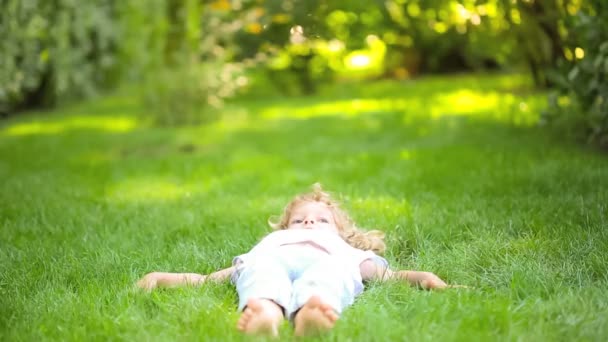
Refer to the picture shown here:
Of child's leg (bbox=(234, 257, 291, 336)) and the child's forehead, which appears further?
the child's forehead

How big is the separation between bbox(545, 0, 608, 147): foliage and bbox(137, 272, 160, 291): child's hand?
2769 millimetres

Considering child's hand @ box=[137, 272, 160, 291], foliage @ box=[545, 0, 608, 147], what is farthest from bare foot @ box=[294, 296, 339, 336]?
foliage @ box=[545, 0, 608, 147]

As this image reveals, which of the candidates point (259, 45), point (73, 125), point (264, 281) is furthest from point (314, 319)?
point (259, 45)

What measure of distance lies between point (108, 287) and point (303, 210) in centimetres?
A: 83

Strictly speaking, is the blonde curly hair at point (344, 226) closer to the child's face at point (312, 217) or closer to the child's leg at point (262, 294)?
the child's face at point (312, 217)

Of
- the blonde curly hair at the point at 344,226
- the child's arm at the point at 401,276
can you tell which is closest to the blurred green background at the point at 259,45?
the blonde curly hair at the point at 344,226

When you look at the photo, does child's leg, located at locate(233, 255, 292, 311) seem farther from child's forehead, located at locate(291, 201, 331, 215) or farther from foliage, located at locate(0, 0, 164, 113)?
foliage, located at locate(0, 0, 164, 113)

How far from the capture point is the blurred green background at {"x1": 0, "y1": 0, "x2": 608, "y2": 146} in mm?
4531

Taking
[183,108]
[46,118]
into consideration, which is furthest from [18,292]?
[46,118]

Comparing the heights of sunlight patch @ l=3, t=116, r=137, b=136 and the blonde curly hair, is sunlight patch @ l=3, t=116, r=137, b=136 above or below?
below

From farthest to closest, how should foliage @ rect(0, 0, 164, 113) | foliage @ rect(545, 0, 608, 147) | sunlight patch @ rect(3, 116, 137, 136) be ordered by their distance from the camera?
sunlight patch @ rect(3, 116, 137, 136) < foliage @ rect(0, 0, 164, 113) < foliage @ rect(545, 0, 608, 147)

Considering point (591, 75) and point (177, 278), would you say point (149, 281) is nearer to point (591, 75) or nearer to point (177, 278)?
point (177, 278)

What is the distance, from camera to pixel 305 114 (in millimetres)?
8484

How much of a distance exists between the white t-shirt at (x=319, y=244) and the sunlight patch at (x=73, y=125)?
540 centimetres
